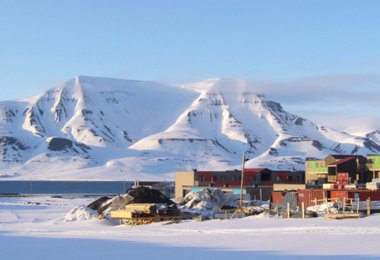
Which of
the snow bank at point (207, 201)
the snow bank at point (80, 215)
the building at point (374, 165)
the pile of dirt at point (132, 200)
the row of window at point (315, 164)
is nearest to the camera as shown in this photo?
the snow bank at point (80, 215)

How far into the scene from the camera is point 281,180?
116 meters

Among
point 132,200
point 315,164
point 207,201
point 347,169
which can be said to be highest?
point 315,164

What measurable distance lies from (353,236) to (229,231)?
8.19m

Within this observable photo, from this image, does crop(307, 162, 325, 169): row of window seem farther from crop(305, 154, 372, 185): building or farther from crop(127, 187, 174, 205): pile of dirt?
crop(127, 187, 174, 205): pile of dirt

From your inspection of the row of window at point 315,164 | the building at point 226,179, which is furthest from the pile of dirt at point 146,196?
the row of window at point 315,164

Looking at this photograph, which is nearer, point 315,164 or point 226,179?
point 315,164

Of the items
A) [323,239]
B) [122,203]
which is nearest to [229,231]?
[323,239]

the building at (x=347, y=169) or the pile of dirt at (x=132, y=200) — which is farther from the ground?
the building at (x=347, y=169)

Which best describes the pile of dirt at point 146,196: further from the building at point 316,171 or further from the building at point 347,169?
the building at point 316,171

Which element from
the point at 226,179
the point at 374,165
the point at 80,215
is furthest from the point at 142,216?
the point at 226,179

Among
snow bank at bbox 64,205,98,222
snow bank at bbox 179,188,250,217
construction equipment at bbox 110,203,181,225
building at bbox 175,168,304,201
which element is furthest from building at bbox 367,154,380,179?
construction equipment at bbox 110,203,181,225

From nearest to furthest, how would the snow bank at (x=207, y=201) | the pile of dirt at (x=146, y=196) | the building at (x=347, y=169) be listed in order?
the pile of dirt at (x=146, y=196)
the snow bank at (x=207, y=201)
the building at (x=347, y=169)

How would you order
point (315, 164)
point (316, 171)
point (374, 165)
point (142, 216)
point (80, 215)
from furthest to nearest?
point (315, 164) < point (316, 171) < point (374, 165) < point (80, 215) < point (142, 216)

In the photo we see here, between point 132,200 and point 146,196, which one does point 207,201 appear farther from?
point 132,200
